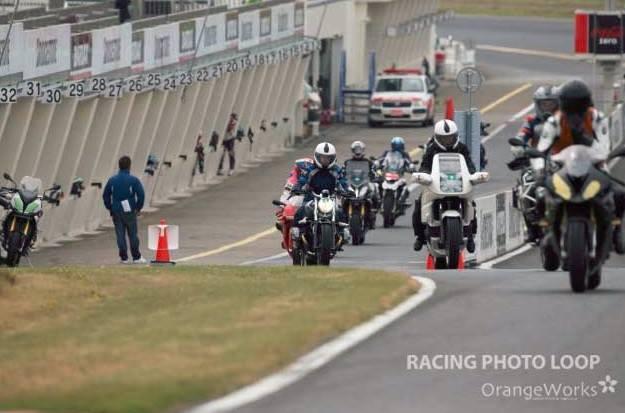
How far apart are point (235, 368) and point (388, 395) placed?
36.3 inches

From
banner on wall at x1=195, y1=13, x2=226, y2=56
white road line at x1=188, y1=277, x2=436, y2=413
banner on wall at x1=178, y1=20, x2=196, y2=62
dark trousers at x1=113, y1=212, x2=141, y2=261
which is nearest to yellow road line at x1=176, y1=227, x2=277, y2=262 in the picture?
dark trousers at x1=113, y1=212, x2=141, y2=261

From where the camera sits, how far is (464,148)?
22844mm

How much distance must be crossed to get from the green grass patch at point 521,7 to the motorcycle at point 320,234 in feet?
309

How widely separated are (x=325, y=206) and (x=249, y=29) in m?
29.6

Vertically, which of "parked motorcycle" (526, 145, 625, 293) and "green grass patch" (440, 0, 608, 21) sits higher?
"green grass patch" (440, 0, 608, 21)

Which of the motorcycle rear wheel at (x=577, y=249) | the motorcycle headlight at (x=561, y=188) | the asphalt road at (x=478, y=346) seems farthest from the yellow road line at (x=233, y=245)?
the motorcycle headlight at (x=561, y=188)

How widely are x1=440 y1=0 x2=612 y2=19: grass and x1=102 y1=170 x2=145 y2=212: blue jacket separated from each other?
89.0 metres

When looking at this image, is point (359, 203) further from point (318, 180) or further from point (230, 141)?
point (230, 141)

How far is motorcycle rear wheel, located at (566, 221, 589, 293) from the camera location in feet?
52.1

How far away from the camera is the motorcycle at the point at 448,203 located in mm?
22188

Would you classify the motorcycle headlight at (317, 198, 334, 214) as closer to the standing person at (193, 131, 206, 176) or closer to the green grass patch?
the standing person at (193, 131, 206, 176)

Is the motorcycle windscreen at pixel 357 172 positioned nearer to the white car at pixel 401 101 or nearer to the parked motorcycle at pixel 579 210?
the parked motorcycle at pixel 579 210

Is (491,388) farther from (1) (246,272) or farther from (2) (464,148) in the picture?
(2) (464,148)

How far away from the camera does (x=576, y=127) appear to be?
16.3m
